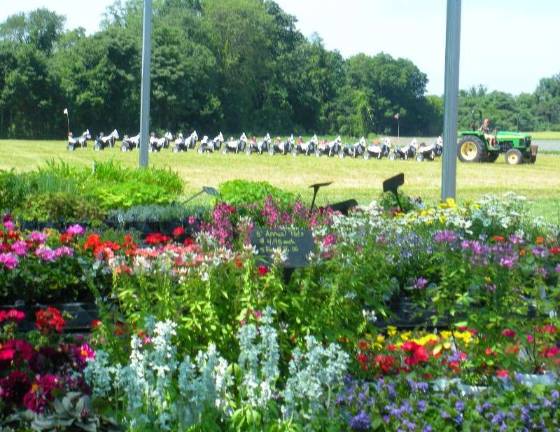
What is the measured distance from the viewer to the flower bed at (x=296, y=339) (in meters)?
3.10

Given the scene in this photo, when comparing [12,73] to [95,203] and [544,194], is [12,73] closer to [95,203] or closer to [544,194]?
[544,194]

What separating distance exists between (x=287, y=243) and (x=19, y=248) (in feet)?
6.17

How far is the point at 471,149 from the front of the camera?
2241 cm

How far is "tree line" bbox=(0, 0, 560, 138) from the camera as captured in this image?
73.0 feet

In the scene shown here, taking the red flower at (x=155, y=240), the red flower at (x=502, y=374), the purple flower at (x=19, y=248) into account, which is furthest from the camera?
the red flower at (x=155, y=240)

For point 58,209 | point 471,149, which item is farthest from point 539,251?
point 471,149

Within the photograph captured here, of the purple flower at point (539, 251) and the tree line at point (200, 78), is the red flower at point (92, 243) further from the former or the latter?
the tree line at point (200, 78)

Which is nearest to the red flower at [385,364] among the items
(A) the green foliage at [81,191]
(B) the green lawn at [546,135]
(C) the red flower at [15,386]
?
(C) the red flower at [15,386]

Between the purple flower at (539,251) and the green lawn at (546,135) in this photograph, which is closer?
the purple flower at (539,251)

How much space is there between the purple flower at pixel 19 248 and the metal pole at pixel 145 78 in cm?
506

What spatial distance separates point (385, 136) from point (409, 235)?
23.9 metres

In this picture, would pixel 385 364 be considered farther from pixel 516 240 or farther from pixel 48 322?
pixel 516 240

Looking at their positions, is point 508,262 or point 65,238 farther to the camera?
point 65,238

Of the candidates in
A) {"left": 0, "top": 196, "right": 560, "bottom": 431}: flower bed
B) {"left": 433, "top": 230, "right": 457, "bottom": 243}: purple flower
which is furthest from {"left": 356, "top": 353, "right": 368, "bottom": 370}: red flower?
{"left": 433, "top": 230, "right": 457, "bottom": 243}: purple flower
